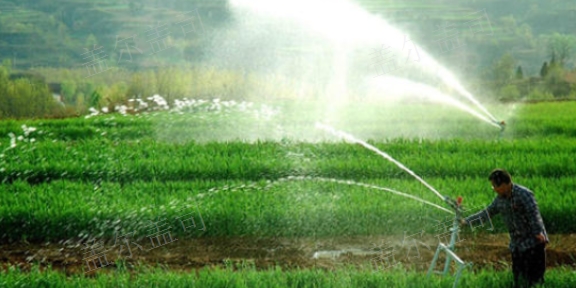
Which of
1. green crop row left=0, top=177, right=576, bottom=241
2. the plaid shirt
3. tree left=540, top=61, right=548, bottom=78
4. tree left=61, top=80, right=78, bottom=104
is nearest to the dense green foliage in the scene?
green crop row left=0, top=177, right=576, bottom=241

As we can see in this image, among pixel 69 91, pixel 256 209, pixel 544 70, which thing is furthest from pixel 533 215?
pixel 544 70

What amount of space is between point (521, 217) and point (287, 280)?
186 centimetres

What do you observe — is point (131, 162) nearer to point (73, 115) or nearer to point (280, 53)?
point (73, 115)

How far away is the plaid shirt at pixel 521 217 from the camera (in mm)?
5668

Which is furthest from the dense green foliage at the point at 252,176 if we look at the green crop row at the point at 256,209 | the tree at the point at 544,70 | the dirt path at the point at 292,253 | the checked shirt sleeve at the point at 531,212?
the tree at the point at 544,70

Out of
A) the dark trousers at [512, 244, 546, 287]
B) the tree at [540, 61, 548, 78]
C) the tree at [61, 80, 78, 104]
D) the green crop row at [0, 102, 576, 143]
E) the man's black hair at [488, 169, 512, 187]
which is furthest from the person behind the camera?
the tree at [540, 61, 548, 78]

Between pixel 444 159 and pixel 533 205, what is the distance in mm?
5217

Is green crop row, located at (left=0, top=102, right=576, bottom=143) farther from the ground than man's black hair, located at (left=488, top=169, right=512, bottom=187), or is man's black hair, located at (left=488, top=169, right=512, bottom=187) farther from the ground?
man's black hair, located at (left=488, top=169, right=512, bottom=187)

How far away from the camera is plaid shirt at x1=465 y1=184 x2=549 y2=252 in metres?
5.67

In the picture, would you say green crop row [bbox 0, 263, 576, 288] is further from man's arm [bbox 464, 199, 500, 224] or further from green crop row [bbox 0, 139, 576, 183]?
green crop row [bbox 0, 139, 576, 183]

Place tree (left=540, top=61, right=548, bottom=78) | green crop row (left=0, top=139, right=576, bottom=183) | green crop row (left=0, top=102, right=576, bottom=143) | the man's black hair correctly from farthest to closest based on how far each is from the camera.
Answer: tree (left=540, top=61, right=548, bottom=78) → green crop row (left=0, top=102, right=576, bottom=143) → green crop row (left=0, top=139, right=576, bottom=183) → the man's black hair

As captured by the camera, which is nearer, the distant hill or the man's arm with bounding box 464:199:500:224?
the man's arm with bounding box 464:199:500:224

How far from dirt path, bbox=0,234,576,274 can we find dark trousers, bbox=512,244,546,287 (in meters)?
1.17

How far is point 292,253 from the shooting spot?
7562 millimetres
